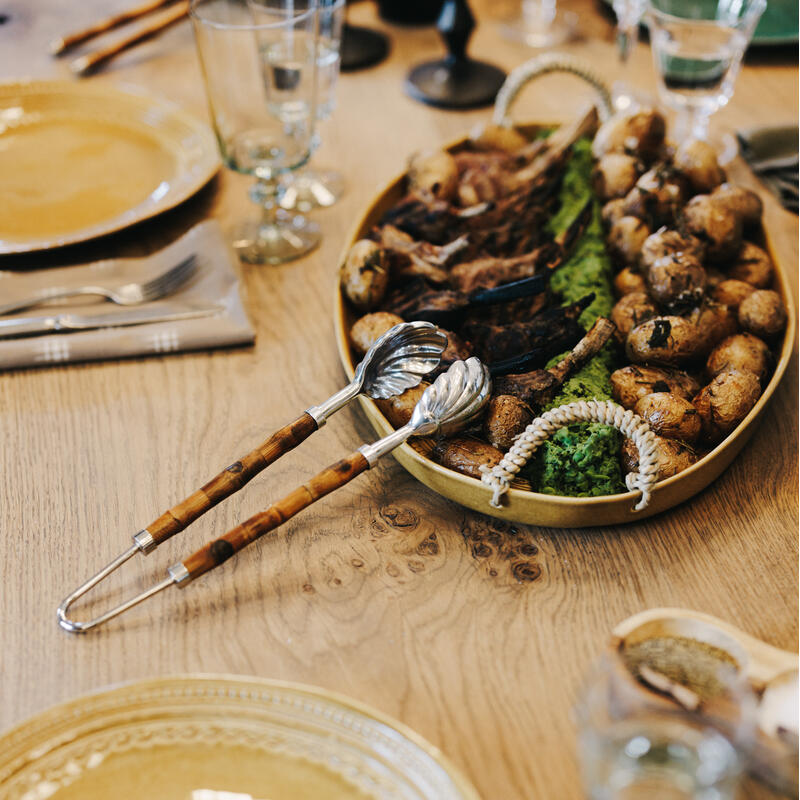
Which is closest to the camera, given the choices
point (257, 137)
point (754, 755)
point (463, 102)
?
point (754, 755)

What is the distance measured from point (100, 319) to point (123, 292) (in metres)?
0.04

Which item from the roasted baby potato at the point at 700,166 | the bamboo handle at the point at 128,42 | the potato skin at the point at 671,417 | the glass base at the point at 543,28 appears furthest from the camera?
the glass base at the point at 543,28

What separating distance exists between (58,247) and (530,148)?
0.58 metres

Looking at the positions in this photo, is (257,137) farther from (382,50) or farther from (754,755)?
(754,755)

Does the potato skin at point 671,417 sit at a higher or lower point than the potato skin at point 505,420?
higher

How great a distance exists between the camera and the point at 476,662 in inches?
23.1

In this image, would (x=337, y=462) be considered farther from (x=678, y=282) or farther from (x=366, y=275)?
(x=678, y=282)

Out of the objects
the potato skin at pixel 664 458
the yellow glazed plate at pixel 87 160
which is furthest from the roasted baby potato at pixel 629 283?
the yellow glazed plate at pixel 87 160

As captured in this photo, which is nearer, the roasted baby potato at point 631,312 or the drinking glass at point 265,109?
the roasted baby potato at point 631,312

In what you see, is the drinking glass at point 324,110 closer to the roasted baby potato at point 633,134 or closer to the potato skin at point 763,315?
the roasted baby potato at point 633,134

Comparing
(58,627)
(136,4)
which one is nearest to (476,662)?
(58,627)

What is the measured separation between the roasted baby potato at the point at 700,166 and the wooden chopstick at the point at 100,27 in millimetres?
1049

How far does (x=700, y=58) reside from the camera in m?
1.10

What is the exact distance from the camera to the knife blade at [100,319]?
0.85 m
